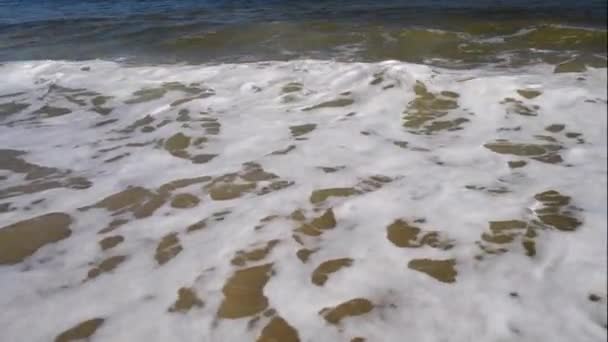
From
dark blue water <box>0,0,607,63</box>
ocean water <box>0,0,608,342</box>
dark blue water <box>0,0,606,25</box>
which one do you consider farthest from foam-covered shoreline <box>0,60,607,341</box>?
dark blue water <box>0,0,606,25</box>

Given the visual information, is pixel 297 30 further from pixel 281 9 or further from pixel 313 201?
pixel 313 201

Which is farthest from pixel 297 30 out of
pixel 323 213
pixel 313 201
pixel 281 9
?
pixel 323 213

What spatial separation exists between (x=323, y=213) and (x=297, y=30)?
5074mm

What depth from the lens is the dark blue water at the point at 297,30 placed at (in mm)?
5805

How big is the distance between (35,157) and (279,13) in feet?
18.7

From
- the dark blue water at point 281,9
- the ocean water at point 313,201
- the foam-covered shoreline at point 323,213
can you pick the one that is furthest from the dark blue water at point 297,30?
the foam-covered shoreline at point 323,213

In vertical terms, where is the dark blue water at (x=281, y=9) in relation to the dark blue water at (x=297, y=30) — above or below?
above

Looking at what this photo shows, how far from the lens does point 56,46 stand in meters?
7.36

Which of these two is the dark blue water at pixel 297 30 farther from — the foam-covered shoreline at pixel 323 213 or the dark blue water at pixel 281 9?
the foam-covered shoreline at pixel 323 213

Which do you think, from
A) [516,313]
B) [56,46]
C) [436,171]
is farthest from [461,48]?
[56,46]

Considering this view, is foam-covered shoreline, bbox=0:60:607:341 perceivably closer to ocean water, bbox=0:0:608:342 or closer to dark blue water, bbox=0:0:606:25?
ocean water, bbox=0:0:608:342

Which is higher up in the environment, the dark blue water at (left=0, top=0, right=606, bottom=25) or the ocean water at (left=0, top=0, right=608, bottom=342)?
the dark blue water at (left=0, top=0, right=606, bottom=25)

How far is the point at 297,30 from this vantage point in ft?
23.3

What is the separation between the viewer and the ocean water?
1.87m
